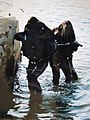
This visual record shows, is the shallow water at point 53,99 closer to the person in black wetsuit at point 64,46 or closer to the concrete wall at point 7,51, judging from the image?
the concrete wall at point 7,51

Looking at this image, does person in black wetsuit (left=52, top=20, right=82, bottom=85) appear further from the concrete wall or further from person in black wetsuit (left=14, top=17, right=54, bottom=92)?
the concrete wall

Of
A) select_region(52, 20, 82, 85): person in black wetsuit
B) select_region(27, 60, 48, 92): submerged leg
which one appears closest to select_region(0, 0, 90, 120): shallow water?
select_region(27, 60, 48, 92): submerged leg

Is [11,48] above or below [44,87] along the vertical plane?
above

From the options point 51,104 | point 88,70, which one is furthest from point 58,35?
point 88,70

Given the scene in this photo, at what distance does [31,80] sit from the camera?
10109mm

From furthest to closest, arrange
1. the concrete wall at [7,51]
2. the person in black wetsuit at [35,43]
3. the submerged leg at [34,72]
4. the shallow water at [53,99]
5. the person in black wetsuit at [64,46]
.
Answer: the person in black wetsuit at [64,46], the submerged leg at [34,72], the person in black wetsuit at [35,43], the concrete wall at [7,51], the shallow water at [53,99]

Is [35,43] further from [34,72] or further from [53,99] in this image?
[53,99]

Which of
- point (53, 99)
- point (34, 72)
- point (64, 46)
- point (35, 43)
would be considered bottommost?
point (53, 99)

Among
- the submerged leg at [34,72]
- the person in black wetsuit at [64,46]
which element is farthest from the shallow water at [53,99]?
the person in black wetsuit at [64,46]

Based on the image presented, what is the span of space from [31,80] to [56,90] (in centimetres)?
122

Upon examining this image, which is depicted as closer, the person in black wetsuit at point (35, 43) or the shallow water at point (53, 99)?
the shallow water at point (53, 99)

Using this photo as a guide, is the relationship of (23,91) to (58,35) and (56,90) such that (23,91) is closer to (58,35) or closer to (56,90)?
(56,90)

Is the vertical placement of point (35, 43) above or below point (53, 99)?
above

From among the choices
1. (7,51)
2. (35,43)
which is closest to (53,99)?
(35,43)
